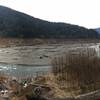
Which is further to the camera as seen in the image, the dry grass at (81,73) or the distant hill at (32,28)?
the distant hill at (32,28)

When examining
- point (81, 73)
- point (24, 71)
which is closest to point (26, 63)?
point (24, 71)

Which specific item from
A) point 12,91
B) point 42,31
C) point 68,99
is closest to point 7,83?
point 12,91

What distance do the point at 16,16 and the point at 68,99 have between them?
201 ft

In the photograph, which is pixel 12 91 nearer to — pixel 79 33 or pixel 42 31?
pixel 42 31

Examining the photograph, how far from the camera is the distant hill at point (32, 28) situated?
61.2 m

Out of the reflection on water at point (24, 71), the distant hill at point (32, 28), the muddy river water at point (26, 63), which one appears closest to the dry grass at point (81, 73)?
the reflection on water at point (24, 71)

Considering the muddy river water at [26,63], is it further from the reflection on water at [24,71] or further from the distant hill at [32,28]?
the distant hill at [32,28]

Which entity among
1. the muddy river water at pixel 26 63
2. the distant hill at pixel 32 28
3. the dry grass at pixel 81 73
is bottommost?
the muddy river water at pixel 26 63

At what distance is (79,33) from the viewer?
72438 millimetres

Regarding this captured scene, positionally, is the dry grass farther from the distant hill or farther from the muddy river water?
the distant hill

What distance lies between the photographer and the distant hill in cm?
6118

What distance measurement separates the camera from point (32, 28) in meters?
65.6

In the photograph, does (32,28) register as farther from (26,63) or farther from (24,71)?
(24,71)

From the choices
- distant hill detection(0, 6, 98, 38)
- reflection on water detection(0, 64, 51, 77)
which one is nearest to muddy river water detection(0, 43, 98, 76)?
reflection on water detection(0, 64, 51, 77)
